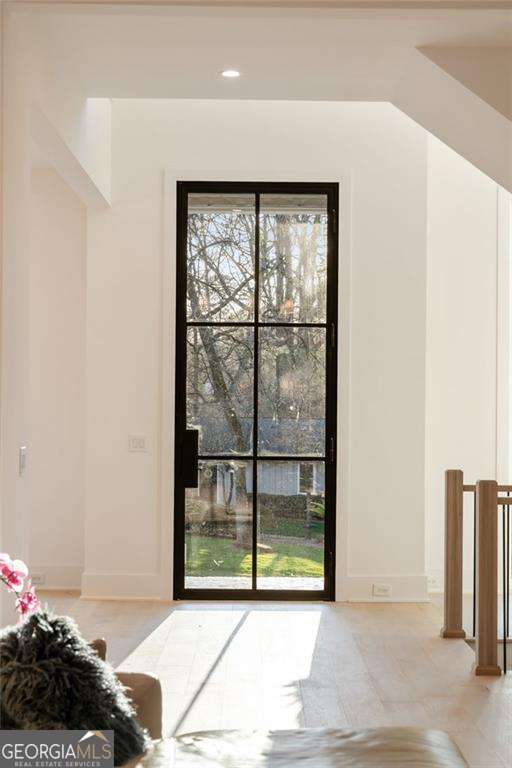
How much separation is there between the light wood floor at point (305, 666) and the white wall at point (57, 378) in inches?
18.7

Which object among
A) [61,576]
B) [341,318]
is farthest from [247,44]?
[61,576]

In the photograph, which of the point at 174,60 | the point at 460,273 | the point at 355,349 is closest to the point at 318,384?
the point at 355,349

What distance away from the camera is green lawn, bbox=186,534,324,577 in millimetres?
6457

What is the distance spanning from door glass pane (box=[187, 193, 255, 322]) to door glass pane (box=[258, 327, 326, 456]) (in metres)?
0.28

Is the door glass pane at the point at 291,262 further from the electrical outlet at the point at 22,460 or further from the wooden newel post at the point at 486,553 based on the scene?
the electrical outlet at the point at 22,460

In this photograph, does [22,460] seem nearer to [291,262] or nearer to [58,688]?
[58,688]

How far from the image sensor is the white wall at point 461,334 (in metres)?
6.93

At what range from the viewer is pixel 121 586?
6402mm

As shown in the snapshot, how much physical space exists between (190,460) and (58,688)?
4.32m

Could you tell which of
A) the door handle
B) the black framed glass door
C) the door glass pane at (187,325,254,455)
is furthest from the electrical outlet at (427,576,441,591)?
Answer: the door handle

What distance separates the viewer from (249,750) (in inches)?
87.9

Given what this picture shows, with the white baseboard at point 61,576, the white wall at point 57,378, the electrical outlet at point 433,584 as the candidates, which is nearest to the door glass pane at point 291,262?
the white wall at point 57,378

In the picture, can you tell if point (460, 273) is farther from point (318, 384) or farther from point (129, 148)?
point (129, 148)

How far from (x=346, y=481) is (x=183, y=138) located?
2.49 metres
